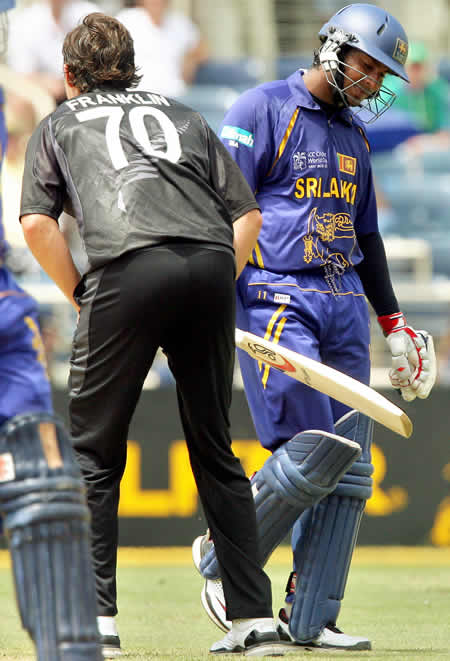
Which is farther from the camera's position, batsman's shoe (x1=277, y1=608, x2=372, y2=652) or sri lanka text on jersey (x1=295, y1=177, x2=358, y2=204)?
sri lanka text on jersey (x1=295, y1=177, x2=358, y2=204)

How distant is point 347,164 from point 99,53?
114 cm

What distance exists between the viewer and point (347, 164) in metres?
3.83

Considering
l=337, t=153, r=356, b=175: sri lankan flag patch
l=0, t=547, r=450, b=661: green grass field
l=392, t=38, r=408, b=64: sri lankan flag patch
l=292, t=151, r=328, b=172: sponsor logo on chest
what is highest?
l=392, t=38, r=408, b=64: sri lankan flag patch

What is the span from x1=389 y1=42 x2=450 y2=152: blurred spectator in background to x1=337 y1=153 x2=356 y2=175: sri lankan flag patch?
6.42 meters

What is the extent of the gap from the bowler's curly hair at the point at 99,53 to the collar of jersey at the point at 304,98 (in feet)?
2.94

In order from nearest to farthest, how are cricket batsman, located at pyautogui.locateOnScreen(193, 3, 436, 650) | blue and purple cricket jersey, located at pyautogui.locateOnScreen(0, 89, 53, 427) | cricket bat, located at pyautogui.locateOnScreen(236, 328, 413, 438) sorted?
1. blue and purple cricket jersey, located at pyautogui.locateOnScreen(0, 89, 53, 427)
2. cricket bat, located at pyautogui.locateOnScreen(236, 328, 413, 438)
3. cricket batsman, located at pyautogui.locateOnScreen(193, 3, 436, 650)

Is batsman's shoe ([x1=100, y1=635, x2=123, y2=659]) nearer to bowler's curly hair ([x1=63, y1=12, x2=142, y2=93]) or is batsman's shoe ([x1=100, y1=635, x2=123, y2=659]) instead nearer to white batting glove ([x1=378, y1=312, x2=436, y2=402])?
white batting glove ([x1=378, y1=312, x2=436, y2=402])

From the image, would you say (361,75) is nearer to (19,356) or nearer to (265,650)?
(19,356)

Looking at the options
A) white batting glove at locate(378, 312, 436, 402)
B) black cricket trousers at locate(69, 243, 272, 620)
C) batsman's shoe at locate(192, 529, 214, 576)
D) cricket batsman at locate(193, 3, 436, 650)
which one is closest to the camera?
black cricket trousers at locate(69, 243, 272, 620)

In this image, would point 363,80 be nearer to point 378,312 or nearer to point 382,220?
point 378,312

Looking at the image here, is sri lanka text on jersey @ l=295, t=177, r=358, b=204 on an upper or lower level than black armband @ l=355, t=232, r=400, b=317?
upper

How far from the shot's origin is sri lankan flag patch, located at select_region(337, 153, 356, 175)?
3807 mm

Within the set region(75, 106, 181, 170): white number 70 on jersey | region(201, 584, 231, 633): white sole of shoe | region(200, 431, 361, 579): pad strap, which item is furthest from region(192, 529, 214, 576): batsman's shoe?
region(75, 106, 181, 170): white number 70 on jersey

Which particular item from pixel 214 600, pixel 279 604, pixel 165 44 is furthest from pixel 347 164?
pixel 165 44
